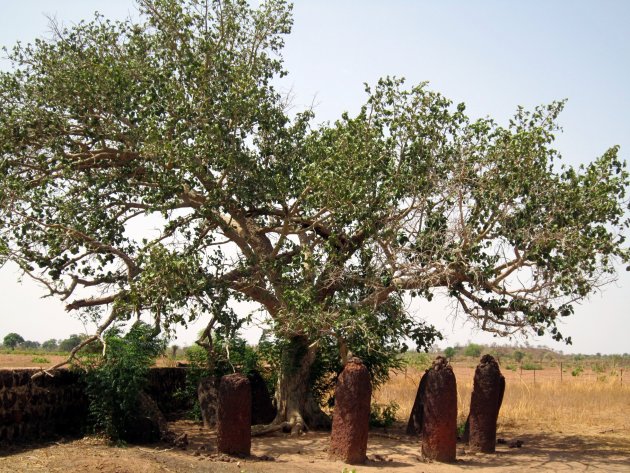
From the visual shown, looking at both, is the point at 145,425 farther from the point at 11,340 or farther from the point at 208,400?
the point at 11,340

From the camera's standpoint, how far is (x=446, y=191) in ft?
49.0

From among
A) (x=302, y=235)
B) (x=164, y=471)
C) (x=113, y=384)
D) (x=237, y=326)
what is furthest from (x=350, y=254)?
(x=164, y=471)

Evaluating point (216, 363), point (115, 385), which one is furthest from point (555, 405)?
point (115, 385)

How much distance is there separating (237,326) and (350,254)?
2750 mm

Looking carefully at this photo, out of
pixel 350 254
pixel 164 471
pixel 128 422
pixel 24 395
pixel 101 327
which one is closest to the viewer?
pixel 164 471

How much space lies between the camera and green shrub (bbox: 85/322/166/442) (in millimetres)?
13125

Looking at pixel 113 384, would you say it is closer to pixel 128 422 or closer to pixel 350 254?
pixel 128 422

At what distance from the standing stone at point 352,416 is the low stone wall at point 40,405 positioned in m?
4.76

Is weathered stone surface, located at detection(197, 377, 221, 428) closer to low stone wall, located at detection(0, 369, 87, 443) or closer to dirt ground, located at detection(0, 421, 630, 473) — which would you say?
dirt ground, located at detection(0, 421, 630, 473)

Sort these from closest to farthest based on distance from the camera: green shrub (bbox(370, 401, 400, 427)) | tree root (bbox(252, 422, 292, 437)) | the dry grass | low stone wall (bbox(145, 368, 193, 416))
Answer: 1. tree root (bbox(252, 422, 292, 437))
2. low stone wall (bbox(145, 368, 193, 416))
3. green shrub (bbox(370, 401, 400, 427))
4. the dry grass

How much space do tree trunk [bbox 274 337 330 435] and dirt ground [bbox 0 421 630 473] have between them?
686 millimetres

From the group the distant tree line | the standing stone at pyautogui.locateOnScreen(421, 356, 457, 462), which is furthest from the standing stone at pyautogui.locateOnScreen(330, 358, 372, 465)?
the distant tree line

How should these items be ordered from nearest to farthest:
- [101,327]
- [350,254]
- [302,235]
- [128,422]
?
1. [128,422]
2. [101,327]
3. [350,254]
4. [302,235]

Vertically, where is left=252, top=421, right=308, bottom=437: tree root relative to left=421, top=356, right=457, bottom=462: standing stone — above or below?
below
